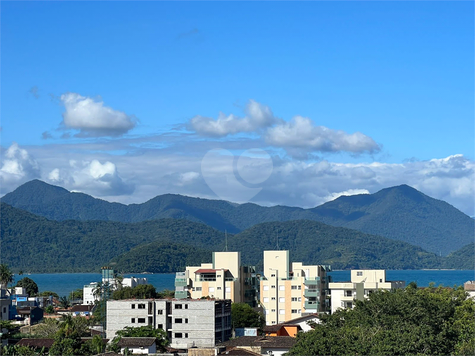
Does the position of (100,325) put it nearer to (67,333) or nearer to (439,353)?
(67,333)

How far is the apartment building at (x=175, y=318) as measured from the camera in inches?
2323

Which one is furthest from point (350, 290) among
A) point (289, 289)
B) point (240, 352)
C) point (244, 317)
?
point (240, 352)

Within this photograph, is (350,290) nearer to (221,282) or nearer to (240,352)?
(221,282)

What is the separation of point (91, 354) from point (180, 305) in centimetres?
1604

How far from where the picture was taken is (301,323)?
201 ft

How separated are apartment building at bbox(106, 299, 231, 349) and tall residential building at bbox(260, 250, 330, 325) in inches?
685

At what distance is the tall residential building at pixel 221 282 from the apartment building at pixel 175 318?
773 inches

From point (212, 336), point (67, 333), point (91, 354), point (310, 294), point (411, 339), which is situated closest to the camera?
point (411, 339)

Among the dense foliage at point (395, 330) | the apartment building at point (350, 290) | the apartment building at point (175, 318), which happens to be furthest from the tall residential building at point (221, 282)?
the dense foliage at point (395, 330)

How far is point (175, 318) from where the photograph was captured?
59.9 m

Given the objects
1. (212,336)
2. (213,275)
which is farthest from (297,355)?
(213,275)

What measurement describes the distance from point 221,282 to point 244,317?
13374 millimetres

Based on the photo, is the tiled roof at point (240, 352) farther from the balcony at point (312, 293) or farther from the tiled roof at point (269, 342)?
the balcony at point (312, 293)

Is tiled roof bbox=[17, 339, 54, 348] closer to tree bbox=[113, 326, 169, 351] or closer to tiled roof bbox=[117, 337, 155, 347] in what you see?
tree bbox=[113, 326, 169, 351]
